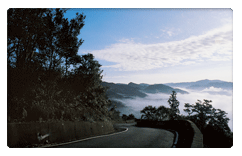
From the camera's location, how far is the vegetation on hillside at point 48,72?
33.1 ft

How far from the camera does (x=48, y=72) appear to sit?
13883mm

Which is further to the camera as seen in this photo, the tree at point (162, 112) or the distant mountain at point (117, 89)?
the tree at point (162, 112)

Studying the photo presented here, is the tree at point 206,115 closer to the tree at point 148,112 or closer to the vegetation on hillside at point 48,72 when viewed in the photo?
the tree at point 148,112

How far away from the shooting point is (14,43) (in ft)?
38.6

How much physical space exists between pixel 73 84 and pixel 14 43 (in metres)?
6.24

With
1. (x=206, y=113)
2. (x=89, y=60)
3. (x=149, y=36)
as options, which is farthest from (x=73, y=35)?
(x=206, y=113)

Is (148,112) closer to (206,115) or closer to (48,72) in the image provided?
(206,115)

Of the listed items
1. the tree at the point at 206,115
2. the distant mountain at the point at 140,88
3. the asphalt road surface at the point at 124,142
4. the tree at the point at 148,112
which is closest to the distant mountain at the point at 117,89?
the distant mountain at the point at 140,88

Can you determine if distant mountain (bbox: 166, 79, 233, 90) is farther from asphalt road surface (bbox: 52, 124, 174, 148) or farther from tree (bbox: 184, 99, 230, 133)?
tree (bbox: 184, 99, 230, 133)

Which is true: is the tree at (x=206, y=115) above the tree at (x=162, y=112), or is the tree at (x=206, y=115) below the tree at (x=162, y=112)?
above

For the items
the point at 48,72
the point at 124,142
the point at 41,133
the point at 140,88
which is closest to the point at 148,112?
the point at 140,88

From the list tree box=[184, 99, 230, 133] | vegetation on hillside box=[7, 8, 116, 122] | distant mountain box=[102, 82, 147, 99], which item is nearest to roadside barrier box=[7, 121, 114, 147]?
vegetation on hillside box=[7, 8, 116, 122]

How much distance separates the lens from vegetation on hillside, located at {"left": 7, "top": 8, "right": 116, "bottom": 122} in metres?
10.1

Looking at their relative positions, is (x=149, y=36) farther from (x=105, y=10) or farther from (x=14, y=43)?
(x=14, y=43)
